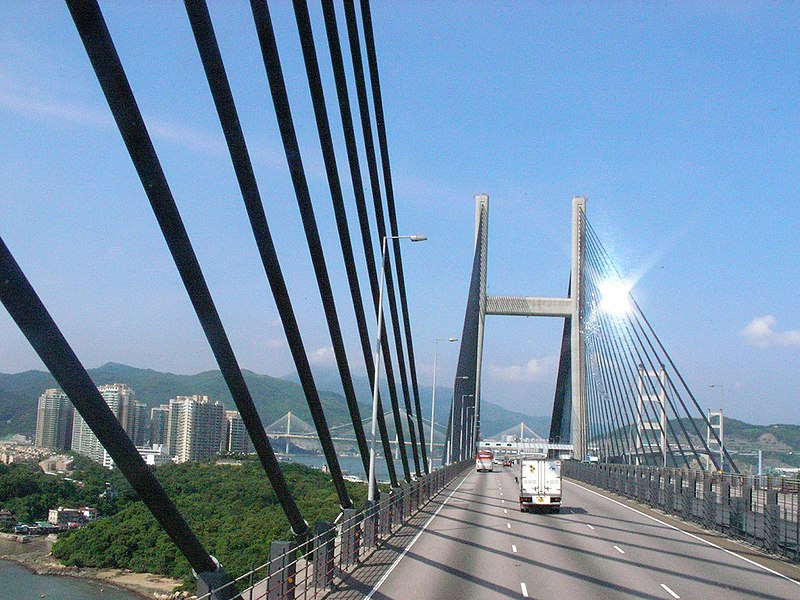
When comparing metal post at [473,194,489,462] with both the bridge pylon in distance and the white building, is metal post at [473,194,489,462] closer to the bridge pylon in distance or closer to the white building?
the bridge pylon in distance

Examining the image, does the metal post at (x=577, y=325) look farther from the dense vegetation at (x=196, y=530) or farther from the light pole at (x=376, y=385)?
the light pole at (x=376, y=385)

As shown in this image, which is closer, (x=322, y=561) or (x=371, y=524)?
(x=322, y=561)

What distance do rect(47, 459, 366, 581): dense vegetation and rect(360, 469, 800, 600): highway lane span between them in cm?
732

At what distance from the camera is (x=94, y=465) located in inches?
1682

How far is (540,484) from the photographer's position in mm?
37812

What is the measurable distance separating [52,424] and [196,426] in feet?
54.0

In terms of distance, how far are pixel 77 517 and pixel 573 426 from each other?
54.4 metres

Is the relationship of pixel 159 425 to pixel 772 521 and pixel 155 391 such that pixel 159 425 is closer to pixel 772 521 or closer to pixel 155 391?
pixel 155 391

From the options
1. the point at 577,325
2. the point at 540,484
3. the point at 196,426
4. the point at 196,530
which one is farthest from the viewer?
the point at 577,325

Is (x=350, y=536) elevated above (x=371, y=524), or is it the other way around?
(x=350, y=536)

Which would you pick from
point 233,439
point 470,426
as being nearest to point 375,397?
point 233,439

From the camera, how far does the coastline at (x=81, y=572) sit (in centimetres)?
2994

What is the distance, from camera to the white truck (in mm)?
37719

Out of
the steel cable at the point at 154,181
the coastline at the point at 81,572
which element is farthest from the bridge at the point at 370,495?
the coastline at the point at 81,572
